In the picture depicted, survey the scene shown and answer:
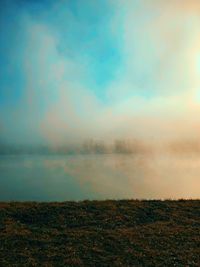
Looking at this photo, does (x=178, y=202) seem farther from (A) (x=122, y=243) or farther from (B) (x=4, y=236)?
(B) (x=4, y=236)

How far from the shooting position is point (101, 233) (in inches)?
1407

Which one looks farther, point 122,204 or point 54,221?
point 122,204

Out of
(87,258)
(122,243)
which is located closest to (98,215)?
(122,243)

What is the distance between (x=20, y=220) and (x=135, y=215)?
375 inches

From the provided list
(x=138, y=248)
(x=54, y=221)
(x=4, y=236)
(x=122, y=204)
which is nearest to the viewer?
(x=138, y=248)

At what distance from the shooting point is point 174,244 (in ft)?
111

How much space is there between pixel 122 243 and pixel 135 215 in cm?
812

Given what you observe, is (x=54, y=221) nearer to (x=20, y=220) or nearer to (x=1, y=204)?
(x=20, y=220)

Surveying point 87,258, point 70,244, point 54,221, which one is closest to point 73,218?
point 54,221

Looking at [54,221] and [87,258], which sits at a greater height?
[54,221]

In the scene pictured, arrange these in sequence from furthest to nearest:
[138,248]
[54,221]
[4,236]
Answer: [54,221], [4,236], [138,248]

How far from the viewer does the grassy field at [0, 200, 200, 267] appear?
3086cm

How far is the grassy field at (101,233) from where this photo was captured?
30.9 m

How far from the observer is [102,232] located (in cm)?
3597
